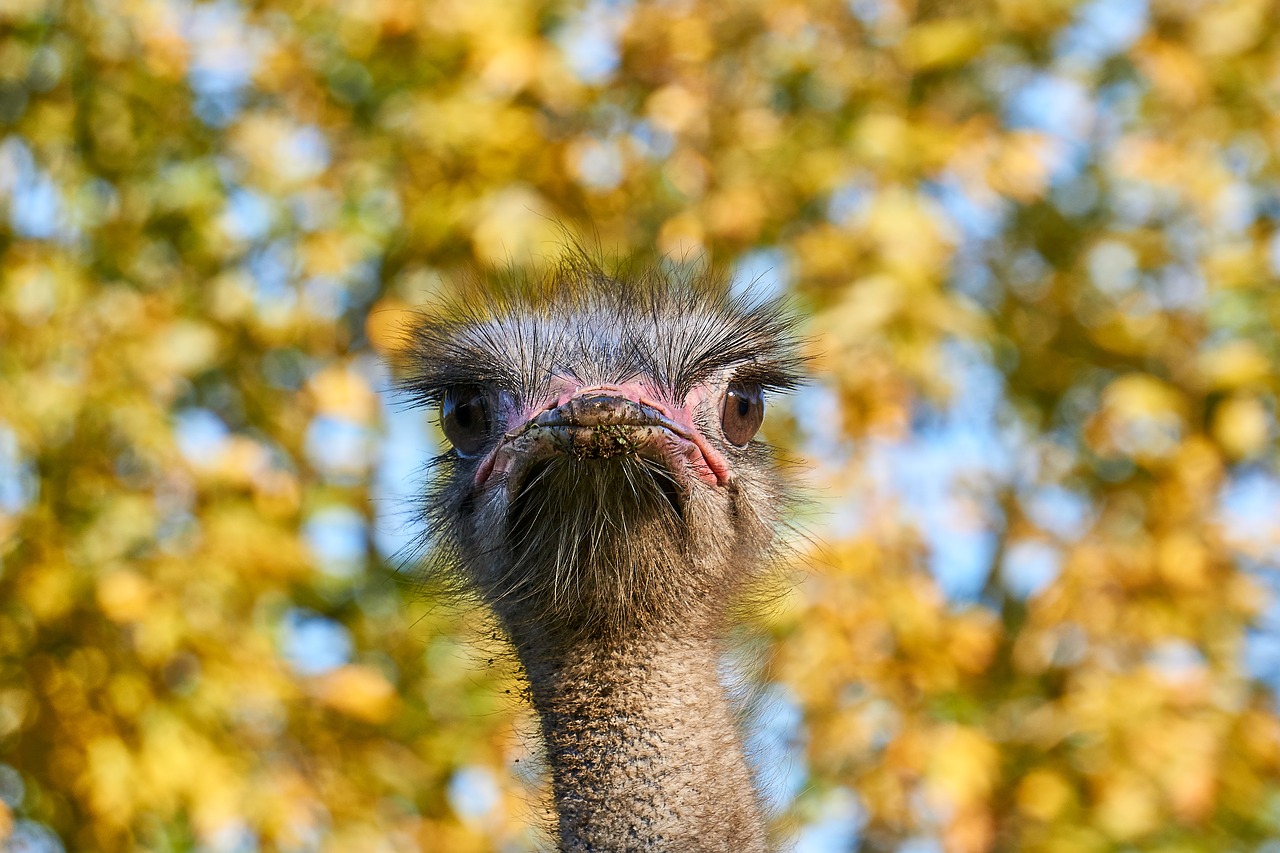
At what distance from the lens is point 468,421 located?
80.4 inches

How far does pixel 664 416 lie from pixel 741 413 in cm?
40

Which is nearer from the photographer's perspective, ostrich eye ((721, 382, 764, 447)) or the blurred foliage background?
ostrich eye ((721, 382, 764, 447))

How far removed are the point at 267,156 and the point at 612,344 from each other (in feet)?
6.16

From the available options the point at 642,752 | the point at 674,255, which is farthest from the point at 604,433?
the point at 674,255

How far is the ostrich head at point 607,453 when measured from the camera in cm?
175

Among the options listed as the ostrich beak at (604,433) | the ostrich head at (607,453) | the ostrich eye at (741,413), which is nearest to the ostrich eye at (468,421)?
the ostrich head at (607,453)

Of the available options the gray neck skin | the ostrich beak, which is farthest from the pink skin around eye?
the gray neck skin

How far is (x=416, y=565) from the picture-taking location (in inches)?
96.0

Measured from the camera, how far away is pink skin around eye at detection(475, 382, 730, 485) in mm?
1668

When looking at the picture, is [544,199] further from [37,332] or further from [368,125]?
[37,332]

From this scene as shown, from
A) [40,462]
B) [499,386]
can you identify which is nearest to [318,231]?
[40,462]

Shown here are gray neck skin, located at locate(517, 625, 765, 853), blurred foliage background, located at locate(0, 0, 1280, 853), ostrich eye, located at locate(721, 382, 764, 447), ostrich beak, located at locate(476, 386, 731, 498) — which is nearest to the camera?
ostrich beak, located at locate(476, 386, 731, 498)

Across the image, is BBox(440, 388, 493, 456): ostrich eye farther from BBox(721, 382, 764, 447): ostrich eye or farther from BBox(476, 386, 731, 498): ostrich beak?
BBox(721, 382, 764, 447): ostrich eye

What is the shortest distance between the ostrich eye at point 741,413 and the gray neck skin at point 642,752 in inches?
13.3
